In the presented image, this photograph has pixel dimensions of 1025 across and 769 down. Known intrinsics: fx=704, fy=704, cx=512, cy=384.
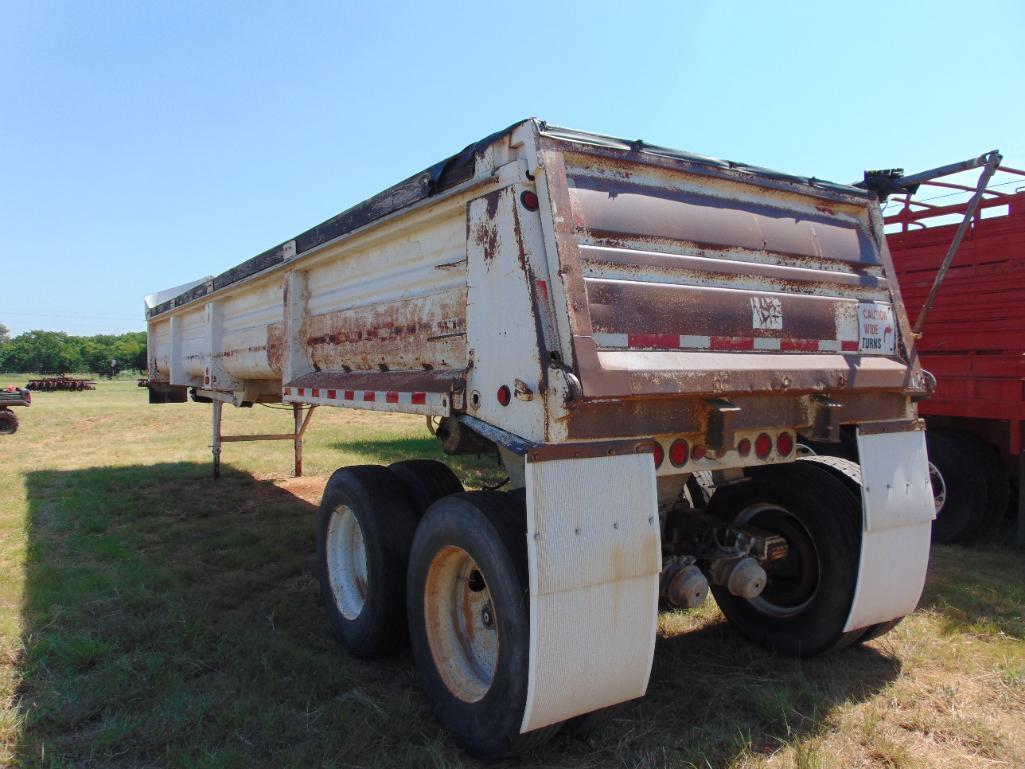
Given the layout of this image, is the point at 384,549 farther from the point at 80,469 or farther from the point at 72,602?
the point at 80,469

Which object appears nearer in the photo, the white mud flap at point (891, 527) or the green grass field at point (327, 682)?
the green grass field at point (327, 682)

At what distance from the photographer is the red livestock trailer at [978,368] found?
17.5 ft

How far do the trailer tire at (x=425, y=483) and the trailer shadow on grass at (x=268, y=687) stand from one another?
0.81 m

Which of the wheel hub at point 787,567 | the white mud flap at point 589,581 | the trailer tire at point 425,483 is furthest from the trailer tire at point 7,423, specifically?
the white mud flap at point 589,581

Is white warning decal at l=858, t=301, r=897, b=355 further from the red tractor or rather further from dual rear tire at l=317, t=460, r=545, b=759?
the red tractor

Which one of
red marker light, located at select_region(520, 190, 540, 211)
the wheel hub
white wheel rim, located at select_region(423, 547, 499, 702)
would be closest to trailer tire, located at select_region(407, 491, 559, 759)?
white wheel rim, located at select_region(423, 547, 499, 702)

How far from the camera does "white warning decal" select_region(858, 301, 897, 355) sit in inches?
134

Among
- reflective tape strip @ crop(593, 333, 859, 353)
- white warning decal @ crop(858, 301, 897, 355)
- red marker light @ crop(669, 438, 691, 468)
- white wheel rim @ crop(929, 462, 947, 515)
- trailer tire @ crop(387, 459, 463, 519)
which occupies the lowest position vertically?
white wheel rim @ crop(929, 462, 947, 515)

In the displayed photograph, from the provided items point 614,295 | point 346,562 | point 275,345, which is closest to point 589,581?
point 614,295

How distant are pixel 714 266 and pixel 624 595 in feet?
4.75

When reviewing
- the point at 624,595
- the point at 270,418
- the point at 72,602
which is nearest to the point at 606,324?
the point at 624,595

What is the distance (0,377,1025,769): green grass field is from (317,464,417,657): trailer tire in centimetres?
16

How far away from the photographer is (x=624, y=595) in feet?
7.99

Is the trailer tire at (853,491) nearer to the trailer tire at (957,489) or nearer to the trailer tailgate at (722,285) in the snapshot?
the trailer tailgate at (722,285)
